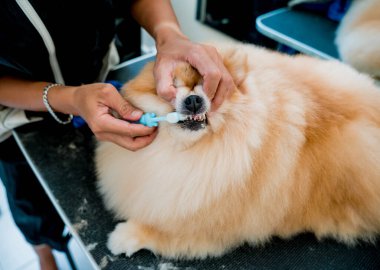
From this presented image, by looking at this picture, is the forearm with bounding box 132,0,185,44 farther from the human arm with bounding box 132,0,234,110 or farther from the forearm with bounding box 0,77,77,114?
the forearm with bounding box 0,77,77,114

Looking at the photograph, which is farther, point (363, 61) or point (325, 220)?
point (363, 61)

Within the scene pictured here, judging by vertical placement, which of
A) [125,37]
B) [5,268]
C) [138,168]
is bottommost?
[5,268]

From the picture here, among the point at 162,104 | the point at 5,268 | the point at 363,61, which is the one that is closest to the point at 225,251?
the point at 162,104

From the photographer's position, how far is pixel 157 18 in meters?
0.87

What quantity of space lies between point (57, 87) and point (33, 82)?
0.09 meters

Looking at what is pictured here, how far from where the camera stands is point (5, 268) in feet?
4.25

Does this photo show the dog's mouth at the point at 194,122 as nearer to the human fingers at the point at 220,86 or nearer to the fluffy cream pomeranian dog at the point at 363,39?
the human fingers at the point at 220,86

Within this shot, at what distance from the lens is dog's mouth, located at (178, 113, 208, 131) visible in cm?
55

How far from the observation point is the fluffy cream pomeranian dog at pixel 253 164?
586 mm

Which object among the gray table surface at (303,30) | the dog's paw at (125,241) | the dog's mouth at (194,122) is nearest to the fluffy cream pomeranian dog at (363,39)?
the gray table surface at (303,30)

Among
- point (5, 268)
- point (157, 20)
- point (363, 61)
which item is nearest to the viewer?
point (157, 20)

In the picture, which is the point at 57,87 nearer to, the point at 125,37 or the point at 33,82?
the point at 33,82

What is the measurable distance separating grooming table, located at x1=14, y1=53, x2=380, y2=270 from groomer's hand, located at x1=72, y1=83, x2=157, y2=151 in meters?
0.24

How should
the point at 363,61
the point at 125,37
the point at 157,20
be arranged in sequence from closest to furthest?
the point at 157,20 < the point at 363,61 < the point at 125,37
